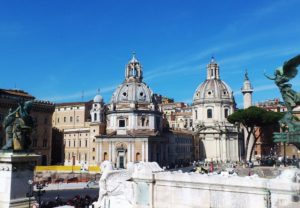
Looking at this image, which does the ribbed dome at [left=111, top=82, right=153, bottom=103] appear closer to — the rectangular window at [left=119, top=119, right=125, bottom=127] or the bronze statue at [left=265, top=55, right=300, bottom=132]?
the rectangular window at [left=119, top=119, right=125, bottom=127]

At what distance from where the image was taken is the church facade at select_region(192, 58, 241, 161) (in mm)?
78188

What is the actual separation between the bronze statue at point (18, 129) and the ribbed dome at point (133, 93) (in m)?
49.3

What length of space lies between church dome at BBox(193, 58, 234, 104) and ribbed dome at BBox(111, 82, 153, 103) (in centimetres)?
1840

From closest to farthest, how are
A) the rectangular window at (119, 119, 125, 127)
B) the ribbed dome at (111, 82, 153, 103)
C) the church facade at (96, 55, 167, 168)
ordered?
1. the church facade at (96, 55, 167, 168)
2. the rectangular window at (119, 119, 125, 127)
3. the ribbed dome at (111, 82, 153, 103)

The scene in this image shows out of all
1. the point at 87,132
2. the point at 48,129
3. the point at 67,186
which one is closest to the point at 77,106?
the point at 87,132

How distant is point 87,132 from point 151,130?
1433cm

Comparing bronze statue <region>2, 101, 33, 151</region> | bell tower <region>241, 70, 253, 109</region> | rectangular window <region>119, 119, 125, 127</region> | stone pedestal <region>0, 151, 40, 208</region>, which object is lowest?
stone pedestal <region>0, 151, 40, 208</region>

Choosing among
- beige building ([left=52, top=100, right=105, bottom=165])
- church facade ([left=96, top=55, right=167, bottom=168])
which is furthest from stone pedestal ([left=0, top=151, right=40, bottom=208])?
beige building ([left=52, top=100, right=105, bottom=165])

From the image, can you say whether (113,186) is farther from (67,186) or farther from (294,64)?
(67,186)

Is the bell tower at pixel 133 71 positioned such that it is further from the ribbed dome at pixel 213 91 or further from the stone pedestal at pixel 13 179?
the stone pedestal at pixel 13 179

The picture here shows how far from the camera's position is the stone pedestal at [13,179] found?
41.0ft

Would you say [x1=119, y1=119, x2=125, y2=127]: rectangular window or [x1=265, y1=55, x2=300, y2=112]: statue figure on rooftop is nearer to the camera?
[x1=265, y1=55, x2=300, y2=112]: statue figure on rooftop

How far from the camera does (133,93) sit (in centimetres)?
6369

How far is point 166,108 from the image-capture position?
106 meters
